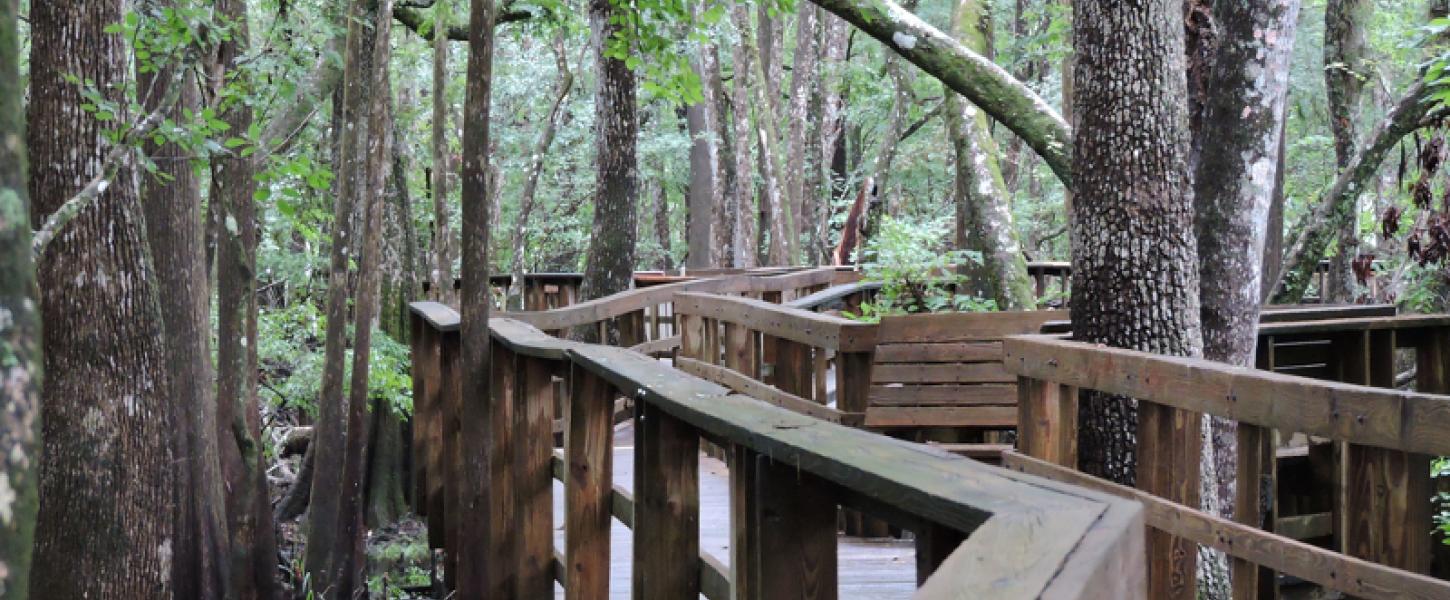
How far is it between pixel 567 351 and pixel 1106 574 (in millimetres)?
3124

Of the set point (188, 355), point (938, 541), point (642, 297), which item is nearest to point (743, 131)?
point (642, 297)

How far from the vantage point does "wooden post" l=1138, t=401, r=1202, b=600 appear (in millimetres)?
4703

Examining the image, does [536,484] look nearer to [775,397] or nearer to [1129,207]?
[775,397]

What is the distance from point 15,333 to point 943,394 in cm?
600

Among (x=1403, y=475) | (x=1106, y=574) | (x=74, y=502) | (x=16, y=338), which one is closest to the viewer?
(x=1106, y=574)

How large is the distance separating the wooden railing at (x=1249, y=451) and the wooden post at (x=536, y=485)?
6.23ft

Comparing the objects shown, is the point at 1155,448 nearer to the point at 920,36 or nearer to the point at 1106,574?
the point at 1106,574

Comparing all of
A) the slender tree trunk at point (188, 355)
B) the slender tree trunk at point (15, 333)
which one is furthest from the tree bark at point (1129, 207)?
the slender tree trunk at point (188, 355)

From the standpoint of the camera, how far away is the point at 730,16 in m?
24.2

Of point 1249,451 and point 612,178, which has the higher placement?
point 612,178

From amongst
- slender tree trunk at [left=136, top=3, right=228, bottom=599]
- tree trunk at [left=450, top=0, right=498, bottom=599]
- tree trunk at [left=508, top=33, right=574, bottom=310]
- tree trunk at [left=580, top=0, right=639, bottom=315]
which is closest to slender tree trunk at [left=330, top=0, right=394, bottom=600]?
slender tree trunk at [left=136, top=3, right=228, bottom=599]

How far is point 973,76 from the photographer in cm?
914

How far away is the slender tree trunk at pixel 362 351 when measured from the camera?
1195cm

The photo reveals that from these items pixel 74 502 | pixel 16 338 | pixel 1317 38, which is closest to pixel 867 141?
pixel 1317 38
